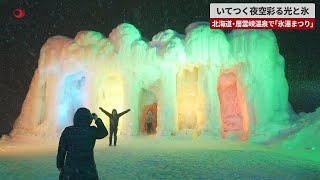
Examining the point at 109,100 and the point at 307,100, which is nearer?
the point at 109,100

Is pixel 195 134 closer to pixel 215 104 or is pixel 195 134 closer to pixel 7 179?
pixel 215 104

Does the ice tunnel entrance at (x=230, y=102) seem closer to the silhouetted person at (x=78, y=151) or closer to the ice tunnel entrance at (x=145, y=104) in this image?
the ice tunnel entrance at (x=145, y=104)

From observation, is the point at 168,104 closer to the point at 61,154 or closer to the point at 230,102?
the point at 230,102

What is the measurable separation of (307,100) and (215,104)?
1895 cm

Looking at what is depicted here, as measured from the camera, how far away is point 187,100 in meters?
31.2

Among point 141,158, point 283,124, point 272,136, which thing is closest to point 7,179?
point 141,158

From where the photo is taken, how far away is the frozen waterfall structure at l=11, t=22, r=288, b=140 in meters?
23.9

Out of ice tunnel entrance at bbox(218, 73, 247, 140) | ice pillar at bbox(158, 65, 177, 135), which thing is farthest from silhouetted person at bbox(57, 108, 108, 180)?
ice tunnel entrance at bbox(218, 73, 247, 140)

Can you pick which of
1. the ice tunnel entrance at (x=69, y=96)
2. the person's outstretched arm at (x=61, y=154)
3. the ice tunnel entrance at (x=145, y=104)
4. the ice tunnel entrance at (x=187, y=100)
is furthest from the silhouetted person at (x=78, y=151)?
the ice tunnel entrance at (x=145, y=104)

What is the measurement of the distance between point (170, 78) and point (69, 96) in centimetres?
1002

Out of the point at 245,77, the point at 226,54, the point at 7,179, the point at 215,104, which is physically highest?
the point at 226,54

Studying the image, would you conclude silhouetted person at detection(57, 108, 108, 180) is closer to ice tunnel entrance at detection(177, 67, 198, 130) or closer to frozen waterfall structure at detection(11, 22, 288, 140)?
frozen waterfall structure at detection(11, 22, 288, 140)

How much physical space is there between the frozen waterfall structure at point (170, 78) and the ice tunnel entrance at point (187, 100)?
0.09m

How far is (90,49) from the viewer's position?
27.1 m
